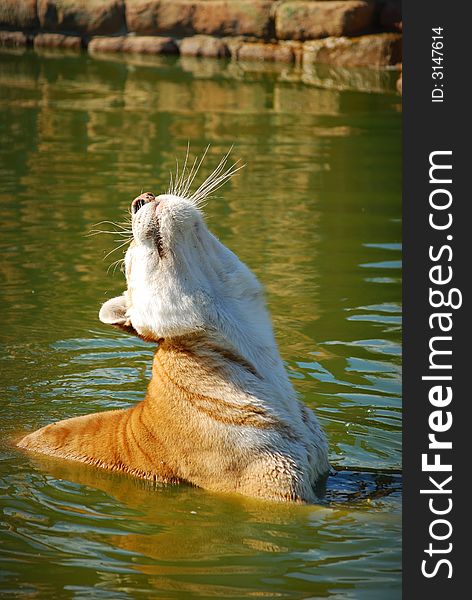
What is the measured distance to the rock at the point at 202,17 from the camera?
22531 mm

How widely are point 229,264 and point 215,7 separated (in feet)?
55.7

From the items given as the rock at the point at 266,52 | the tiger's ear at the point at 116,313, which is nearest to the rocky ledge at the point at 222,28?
the rock at the point at 266,52

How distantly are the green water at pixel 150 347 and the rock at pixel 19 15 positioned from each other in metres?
2.75

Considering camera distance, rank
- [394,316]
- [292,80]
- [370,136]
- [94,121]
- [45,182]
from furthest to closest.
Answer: [292,80] → [94,121] → [370,136] → [45,182] → [394,316]

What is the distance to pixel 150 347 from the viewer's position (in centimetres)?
962

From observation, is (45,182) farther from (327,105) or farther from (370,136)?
(327,105)

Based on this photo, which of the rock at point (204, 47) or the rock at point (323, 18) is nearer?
the rock at point (323, 18)

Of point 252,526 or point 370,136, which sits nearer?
point 252,526

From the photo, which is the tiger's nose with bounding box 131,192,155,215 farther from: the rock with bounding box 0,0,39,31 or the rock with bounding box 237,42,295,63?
the rock with bounding box 0,0,39,31

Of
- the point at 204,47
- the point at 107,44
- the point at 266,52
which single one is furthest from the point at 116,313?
the point at 107,44

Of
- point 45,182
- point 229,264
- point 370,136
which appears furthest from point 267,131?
point 229,264

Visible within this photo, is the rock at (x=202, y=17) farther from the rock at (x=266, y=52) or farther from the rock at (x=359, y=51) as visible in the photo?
the rock at (x=359, y=51)

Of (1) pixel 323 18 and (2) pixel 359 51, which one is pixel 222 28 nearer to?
(1) pixel 323 18

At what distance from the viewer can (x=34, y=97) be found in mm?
19297
